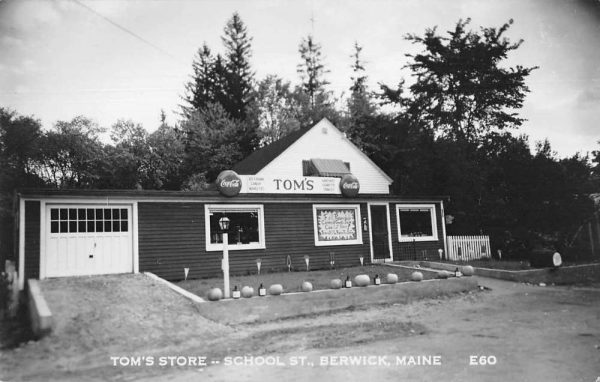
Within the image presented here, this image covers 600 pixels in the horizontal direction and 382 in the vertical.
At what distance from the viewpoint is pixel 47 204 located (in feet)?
39.8

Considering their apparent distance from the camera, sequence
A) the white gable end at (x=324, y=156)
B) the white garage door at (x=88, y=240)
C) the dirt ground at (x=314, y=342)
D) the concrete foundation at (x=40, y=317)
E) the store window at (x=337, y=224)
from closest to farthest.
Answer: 1. the dirt ground at (x=314, y=342)
2. the concrete foundation at (x=40, y=317)
3. the white garage door at (x=88, y=240)
4. the store window at (x=337, y=224)
5. the white gable end at (x=324, y=156)

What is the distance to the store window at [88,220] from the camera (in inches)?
481

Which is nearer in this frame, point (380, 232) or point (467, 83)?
point (380, 232)

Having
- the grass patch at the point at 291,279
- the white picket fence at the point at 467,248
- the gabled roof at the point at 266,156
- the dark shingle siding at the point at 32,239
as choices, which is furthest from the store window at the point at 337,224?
the dark shingle siding at the point at 32,239

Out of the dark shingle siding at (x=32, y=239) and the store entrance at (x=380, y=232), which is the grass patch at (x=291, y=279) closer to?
the store entrance at (x=380, y=232)

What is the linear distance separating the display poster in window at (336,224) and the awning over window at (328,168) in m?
7.43


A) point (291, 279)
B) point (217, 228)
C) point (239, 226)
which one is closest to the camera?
point (291, 279)

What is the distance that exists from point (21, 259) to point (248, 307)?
648 centimetres

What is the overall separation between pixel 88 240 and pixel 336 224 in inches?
330

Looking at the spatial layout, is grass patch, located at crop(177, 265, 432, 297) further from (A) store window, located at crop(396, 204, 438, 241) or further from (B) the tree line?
(B) the tree line

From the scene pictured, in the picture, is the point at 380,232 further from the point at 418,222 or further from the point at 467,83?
the point at 467,83

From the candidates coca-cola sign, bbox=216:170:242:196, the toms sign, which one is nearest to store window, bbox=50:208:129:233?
coca-cola sign, bbox=216:170:242:196

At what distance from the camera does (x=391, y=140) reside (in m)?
33.0

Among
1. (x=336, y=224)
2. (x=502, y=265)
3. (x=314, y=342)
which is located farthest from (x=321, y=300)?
(x=502, y=265)
